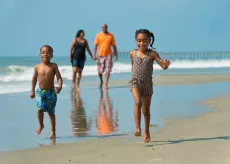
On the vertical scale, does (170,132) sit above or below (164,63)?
below

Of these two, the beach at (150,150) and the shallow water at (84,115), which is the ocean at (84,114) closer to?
the shallow water at (84,115)

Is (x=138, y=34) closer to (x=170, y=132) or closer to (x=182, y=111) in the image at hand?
(x=170, y=132)

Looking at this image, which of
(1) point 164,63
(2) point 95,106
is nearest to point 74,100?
(2) point 95,106

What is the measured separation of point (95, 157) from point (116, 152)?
270 millimetres

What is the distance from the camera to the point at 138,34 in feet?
17.7

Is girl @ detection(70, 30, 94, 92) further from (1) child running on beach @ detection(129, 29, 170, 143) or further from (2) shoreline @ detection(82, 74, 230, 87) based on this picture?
(1) child running on beach @ detection(129, 29, 170, 143)

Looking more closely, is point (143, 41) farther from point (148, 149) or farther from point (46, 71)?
point (46, 71)

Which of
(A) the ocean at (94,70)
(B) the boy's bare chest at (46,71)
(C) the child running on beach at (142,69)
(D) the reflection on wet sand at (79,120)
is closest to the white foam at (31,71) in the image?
(A) the ocean at (94,70)

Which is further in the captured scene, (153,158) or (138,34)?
(138,34)

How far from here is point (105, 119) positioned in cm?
744

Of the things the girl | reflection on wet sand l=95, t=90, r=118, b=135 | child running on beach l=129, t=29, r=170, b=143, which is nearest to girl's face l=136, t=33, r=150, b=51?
child running on beach l=129, t=29, r=170, b=143

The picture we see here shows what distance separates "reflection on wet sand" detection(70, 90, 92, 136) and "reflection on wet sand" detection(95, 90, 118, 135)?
16 cm

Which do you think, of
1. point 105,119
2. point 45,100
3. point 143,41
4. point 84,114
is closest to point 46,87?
point 45,100

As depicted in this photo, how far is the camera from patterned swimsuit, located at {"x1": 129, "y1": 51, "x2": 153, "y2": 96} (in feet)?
17.7
